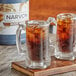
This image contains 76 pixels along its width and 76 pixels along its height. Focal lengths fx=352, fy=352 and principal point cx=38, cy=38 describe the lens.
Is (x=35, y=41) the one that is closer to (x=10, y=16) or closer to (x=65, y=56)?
(x=65, y=56)

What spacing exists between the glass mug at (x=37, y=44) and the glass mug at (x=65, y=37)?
92 mm

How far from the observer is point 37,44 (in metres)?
1.14

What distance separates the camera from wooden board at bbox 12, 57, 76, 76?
3.69 ft

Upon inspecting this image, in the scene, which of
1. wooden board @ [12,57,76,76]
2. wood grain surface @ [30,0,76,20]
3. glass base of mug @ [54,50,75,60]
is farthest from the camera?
wood grain surface @ [30,0,76,20]

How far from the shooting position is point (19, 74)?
1155mm

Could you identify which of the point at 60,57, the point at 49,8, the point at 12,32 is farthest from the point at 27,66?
the point at 49,8

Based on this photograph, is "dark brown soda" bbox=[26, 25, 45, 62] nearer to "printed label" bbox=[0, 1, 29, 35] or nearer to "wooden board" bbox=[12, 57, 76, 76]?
"wooden board" bbox=[12, 57, 76, 76]

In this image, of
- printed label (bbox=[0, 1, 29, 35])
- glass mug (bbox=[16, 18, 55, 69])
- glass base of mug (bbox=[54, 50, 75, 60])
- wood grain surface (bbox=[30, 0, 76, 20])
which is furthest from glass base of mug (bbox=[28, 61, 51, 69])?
wood grain surface (bbox=[30, 0, 76, 20])

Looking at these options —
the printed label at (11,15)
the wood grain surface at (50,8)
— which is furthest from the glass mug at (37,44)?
the wood grain surface at (50,8)

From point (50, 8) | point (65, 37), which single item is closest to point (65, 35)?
point (65, 37)

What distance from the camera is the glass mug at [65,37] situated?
1.21m

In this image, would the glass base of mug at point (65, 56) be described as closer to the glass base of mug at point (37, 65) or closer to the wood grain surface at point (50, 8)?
the glass base of mug at point (37, 65)

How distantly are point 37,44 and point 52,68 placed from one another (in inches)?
3.7

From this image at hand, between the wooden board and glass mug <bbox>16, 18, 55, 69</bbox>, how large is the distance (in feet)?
0.07
